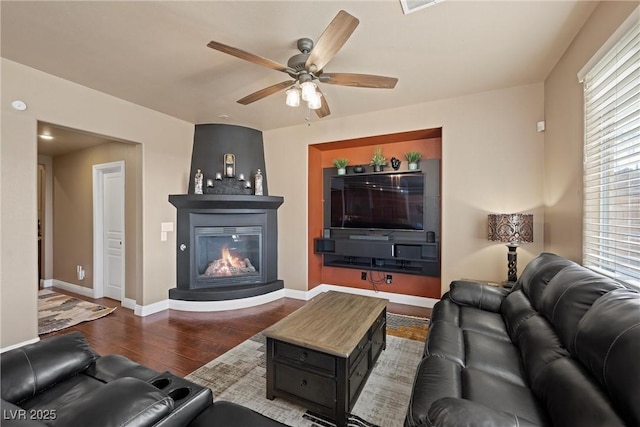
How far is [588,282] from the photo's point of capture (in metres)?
1.47

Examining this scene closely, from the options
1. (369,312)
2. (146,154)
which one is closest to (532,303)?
(369,312)

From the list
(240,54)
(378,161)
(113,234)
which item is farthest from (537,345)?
(113,234)

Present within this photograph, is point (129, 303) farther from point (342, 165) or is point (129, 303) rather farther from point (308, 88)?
point (308, 88)

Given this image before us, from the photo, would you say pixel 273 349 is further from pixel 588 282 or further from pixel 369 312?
pixel 588 282

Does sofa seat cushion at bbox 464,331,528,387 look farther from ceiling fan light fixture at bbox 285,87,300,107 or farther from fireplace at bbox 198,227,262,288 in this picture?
fireplace at bbox 198,227,262,288

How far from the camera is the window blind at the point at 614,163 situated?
1.63 m

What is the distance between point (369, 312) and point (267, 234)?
8.48ft

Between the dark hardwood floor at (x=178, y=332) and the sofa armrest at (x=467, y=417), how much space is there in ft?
7.00

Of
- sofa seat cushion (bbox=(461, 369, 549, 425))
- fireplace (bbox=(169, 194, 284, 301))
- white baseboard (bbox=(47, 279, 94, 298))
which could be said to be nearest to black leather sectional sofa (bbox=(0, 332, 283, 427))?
sofa seat cushion (bbox=(461, 369, 549, 425))

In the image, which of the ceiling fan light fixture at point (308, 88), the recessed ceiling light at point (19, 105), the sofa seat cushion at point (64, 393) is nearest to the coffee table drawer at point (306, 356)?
the sofa seat cushion at point (64, 393)

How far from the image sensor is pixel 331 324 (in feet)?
6.70

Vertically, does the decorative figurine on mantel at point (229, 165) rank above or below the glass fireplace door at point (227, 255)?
above

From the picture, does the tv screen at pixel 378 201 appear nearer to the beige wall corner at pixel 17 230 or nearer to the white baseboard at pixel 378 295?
the white baseboard at pixel 378 295

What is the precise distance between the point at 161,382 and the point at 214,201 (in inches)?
118
